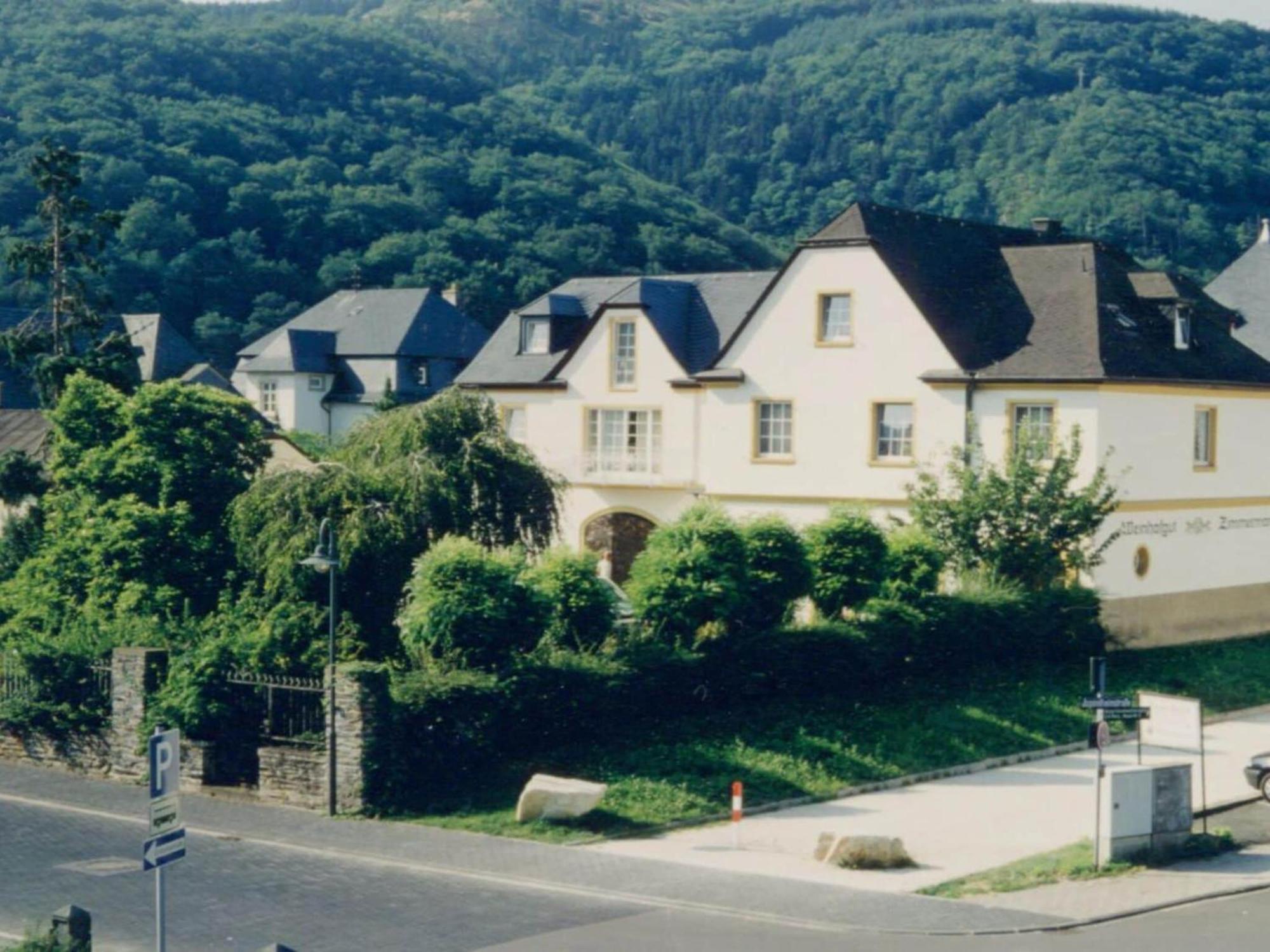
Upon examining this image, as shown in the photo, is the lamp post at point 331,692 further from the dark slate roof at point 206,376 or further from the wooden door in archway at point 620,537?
the dark slate roof at point 206,376

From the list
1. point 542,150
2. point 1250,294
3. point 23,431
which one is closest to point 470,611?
point 23,431

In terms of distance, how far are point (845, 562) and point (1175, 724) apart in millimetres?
9735

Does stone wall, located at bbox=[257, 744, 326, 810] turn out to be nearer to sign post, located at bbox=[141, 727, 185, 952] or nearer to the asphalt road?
the asphalt road

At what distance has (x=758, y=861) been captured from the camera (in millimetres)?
23125

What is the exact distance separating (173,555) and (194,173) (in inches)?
3547

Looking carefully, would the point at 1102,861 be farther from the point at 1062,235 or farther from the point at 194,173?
the point at 194,173

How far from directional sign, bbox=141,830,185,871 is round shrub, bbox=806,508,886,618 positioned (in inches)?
726

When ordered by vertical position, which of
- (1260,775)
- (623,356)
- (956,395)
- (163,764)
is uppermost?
(623,356)

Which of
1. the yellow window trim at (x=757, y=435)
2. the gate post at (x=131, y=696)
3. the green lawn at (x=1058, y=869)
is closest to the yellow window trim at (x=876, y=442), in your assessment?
→ the yellow window trim at (x=757, y=435)

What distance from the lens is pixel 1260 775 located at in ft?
90.8

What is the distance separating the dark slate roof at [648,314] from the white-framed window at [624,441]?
174 cm

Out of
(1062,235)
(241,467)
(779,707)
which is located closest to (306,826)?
(779,707)

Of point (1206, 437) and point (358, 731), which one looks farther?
point (1206, 437)

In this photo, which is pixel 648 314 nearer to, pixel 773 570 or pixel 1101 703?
pixel 773 570
